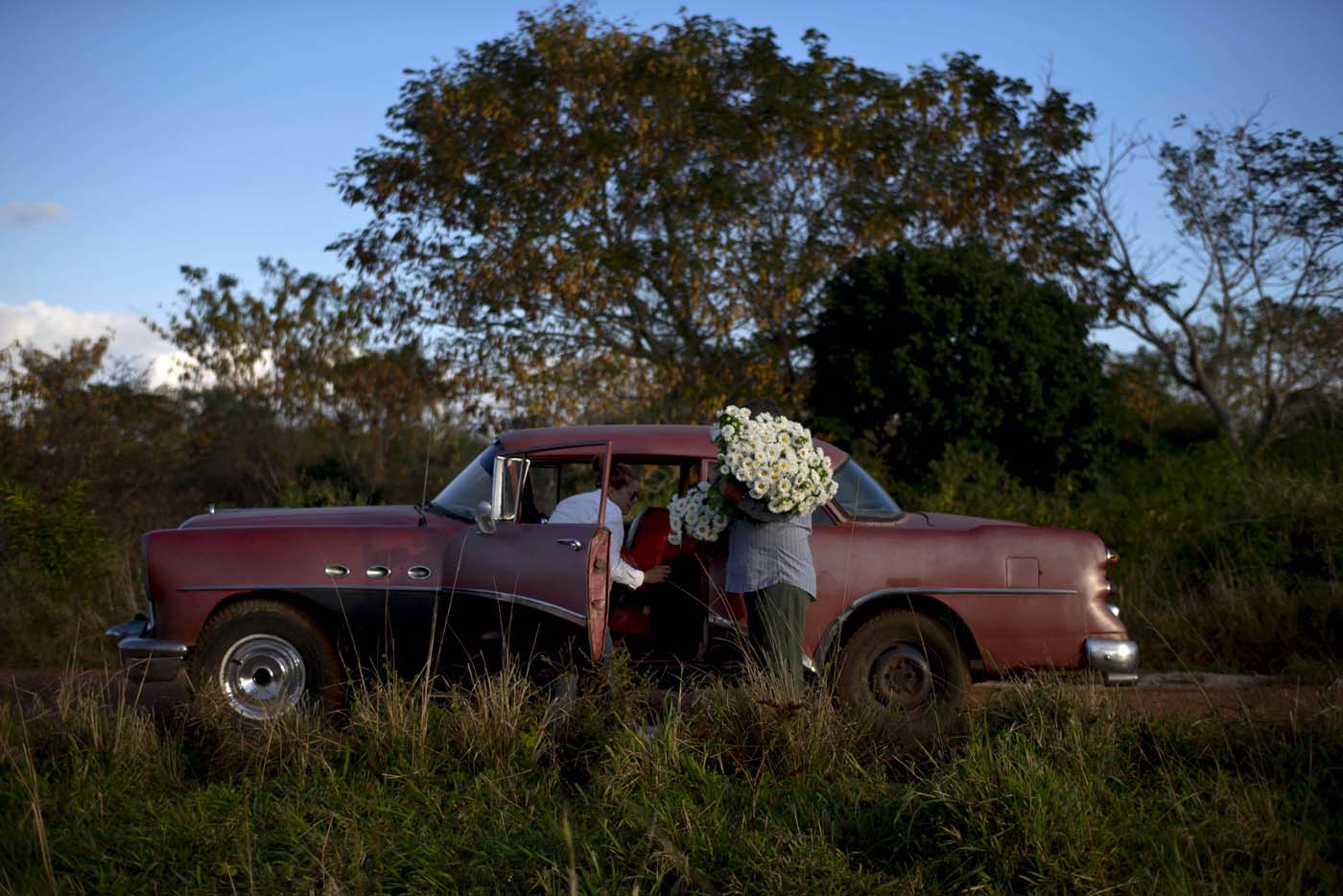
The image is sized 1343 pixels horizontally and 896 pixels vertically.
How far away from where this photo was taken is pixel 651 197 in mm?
15844

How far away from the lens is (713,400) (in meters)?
15.4

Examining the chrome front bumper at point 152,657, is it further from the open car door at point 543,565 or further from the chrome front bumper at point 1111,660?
the chrome front bumper at point 1111,660

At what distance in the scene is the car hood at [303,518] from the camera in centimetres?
637

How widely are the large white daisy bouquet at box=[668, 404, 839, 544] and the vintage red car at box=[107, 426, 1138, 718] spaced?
325 mm

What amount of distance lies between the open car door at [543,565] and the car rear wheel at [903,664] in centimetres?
139

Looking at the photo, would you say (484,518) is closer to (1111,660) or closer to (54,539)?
(1111,660)

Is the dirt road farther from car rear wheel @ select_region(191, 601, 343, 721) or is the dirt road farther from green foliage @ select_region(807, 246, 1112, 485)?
green foliage @ select_region(807, 246, 1112, 485)

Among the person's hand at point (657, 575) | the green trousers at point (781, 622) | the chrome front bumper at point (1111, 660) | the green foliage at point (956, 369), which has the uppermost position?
the green foliage at point (956, 369)

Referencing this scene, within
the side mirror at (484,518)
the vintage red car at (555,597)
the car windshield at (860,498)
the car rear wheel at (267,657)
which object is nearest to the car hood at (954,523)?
the vintage red car at (555,597)

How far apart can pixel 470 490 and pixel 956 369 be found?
7938mm

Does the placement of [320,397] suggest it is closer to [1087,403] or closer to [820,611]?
[1087,403]

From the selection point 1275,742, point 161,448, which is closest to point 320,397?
point 161,448

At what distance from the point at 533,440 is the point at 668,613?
1.25m

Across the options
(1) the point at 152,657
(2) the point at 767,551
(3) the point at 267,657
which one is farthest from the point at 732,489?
(1) the point at 152,657
